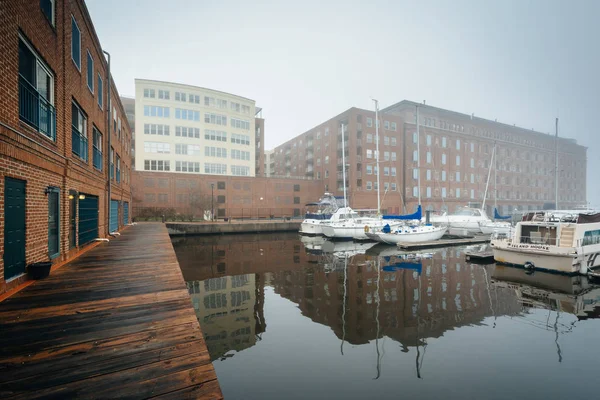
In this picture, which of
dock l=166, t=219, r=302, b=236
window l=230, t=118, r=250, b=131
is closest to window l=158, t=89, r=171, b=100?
window l=230, t=118, r=250, b=131

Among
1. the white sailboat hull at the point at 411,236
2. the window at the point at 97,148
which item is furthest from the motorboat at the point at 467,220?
the window at the point at 97,148

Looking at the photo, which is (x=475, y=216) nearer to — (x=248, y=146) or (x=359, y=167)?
(x=359, y=167)

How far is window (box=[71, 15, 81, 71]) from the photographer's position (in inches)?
454

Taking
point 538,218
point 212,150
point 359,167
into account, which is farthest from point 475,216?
point 212,150

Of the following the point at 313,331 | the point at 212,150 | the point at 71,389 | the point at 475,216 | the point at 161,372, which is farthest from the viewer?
the point at 212,150

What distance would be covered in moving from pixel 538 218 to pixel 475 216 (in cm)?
1806

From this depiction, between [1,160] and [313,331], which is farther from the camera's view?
[313,331]

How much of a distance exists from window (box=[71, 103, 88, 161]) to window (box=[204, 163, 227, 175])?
40.5 m

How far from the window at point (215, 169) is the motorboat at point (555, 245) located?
4591cm

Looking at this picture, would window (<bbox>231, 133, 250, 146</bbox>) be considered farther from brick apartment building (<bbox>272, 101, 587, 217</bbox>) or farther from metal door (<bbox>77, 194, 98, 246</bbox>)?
metal door (<bbox>77, 194, 98, 246</bbox>)

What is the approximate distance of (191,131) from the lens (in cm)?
5250

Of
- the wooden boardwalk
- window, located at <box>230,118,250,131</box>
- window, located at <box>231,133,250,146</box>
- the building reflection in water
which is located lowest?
the building reflection in water

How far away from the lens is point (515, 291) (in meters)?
12.8

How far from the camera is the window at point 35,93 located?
303 inches
